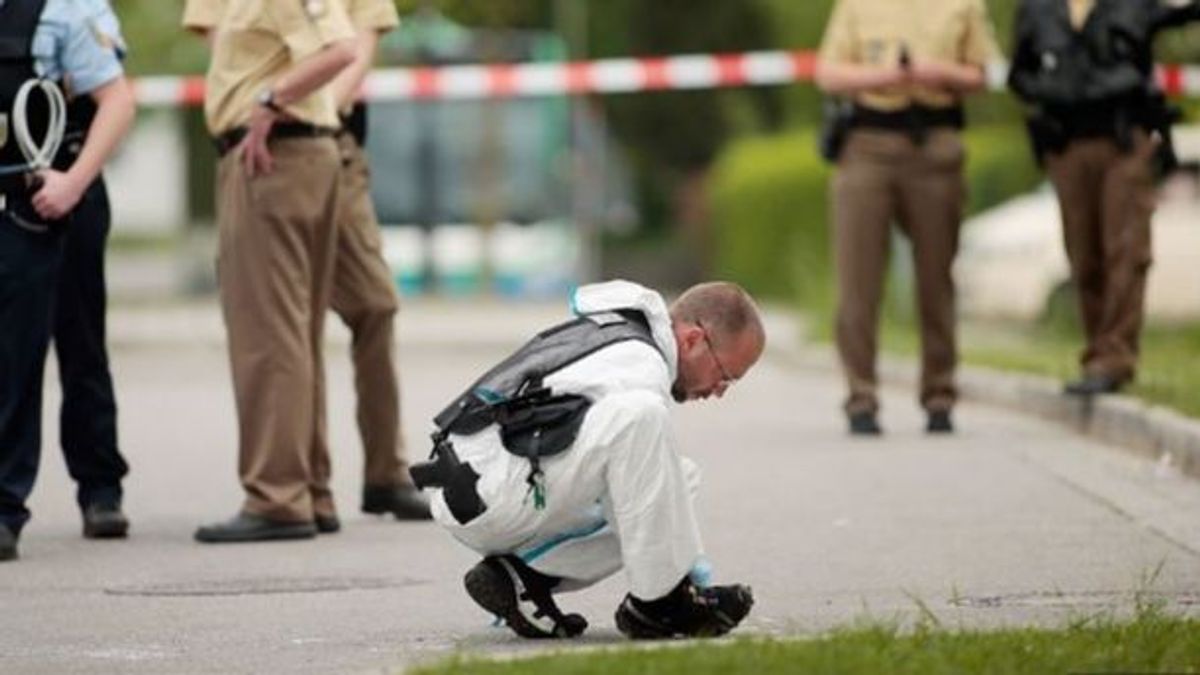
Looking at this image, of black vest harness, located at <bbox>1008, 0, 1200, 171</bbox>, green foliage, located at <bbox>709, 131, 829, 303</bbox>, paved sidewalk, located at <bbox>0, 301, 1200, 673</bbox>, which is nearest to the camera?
paved sidewalk, located at <bbox>0, 301, 1200, 673</bbox>

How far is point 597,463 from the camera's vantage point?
796 cm

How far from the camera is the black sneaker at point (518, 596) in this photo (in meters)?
8.25

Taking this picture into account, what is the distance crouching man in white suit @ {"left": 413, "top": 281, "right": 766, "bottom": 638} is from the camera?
7926 mm

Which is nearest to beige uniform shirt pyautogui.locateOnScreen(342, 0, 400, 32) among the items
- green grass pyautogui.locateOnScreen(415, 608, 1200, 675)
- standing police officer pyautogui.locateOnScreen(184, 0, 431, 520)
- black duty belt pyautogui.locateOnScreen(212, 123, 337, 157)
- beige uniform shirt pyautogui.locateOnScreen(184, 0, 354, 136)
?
standing police officer pyautogui.locateOnScreen(184, 0, 431, 520)

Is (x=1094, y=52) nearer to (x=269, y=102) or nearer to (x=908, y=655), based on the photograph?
(x=269, y=102)

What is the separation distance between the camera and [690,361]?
8047mm

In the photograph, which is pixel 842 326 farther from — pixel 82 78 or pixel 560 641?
pixel 560 641

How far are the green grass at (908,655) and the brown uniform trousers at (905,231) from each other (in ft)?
24.5

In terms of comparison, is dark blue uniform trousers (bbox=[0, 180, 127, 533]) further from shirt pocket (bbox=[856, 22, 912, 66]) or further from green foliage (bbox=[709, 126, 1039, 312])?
green foliage (bbox=[709, 126, 1039, 312])

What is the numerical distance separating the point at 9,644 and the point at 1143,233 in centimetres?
749

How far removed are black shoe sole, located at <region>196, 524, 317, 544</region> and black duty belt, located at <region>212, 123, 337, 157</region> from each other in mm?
Result: 1135

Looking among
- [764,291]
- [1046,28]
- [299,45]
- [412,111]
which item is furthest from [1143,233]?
[412,111]

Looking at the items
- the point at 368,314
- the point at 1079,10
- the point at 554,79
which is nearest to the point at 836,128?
the point at 1079,10

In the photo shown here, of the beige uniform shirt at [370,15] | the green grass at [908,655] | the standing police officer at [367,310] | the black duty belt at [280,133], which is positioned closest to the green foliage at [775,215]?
the beige uniform shirt at [370,15]
